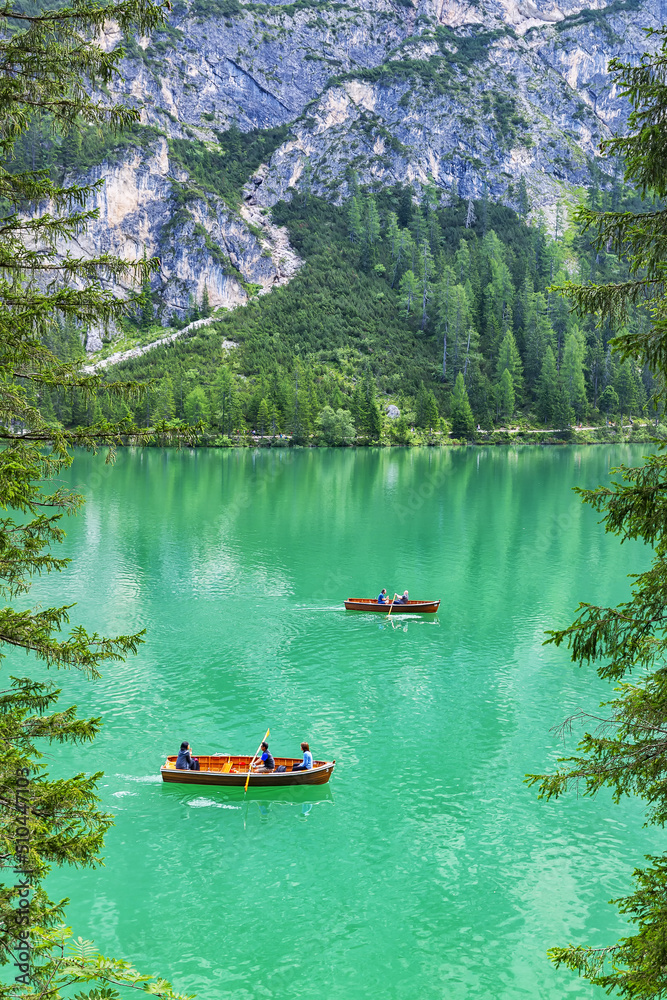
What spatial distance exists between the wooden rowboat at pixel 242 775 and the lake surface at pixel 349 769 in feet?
1.54

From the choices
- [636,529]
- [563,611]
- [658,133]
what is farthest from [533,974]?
[563,611]

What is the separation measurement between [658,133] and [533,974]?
53.2 feet

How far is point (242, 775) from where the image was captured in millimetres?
20703

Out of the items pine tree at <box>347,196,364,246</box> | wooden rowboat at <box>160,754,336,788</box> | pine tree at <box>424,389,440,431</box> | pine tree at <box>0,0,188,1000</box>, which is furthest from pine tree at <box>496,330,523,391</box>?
pine tree at <box>0,0,188,1000</box>

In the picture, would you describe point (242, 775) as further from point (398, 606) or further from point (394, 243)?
point (394, 243)

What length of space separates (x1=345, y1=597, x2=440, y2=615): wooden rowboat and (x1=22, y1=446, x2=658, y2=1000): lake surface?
21.6 inches

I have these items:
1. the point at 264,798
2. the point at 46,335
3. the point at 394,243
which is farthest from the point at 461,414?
the point at 46,335

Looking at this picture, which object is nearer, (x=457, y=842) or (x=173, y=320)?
(x=457, y=842)

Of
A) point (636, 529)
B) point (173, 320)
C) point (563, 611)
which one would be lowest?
point (563, 611)

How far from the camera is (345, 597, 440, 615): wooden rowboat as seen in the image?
37781mm

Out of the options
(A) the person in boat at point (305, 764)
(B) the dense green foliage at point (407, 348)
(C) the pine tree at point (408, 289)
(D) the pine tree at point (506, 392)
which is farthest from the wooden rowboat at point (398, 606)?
(C) the pine tree at point (408, 289)

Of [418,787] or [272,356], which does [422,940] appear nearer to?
[418,787]

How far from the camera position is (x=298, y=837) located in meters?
19.0

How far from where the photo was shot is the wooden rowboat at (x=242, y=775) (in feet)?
67.8
